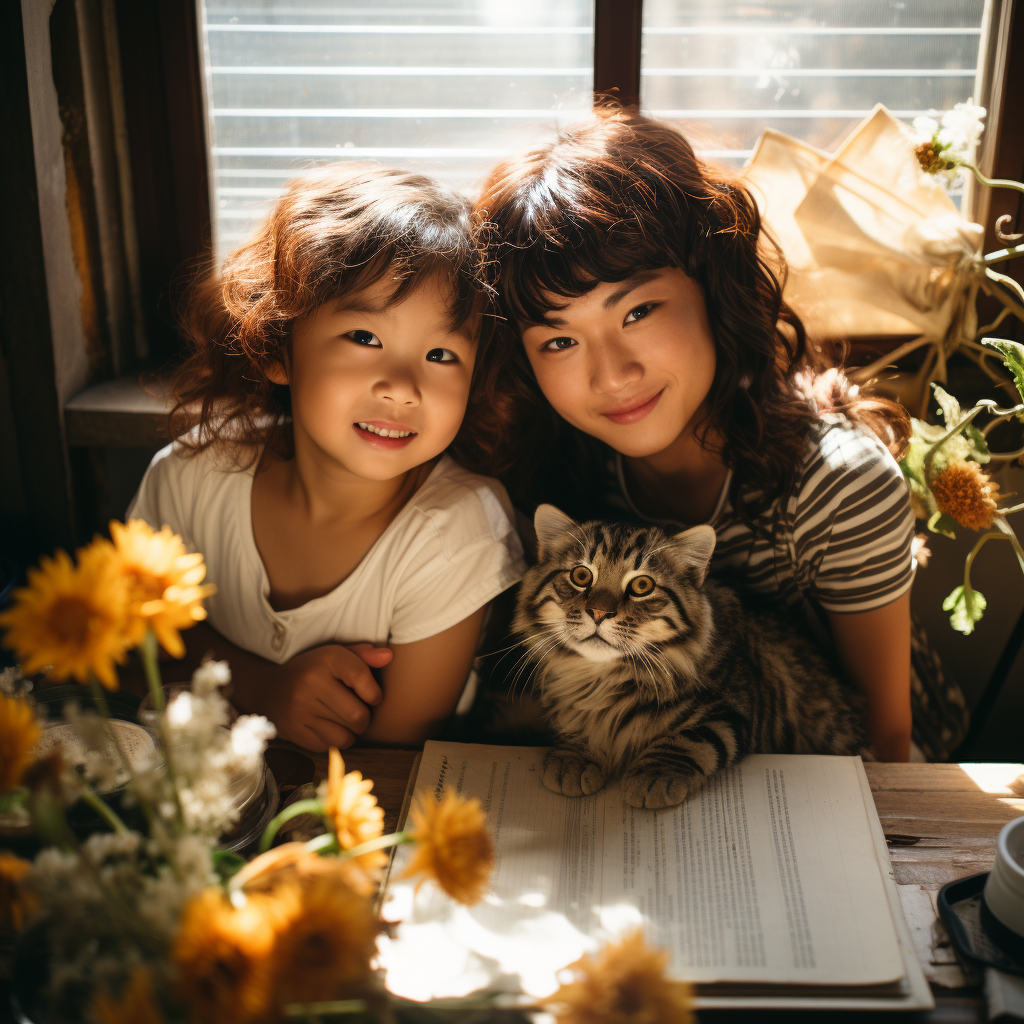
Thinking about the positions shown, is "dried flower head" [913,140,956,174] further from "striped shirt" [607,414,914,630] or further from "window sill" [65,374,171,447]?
"window sill" [65,374,171,447]

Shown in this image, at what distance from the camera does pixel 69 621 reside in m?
0.50

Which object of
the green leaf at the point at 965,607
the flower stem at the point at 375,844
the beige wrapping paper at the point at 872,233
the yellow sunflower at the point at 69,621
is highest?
the beige wrapping paper at the point at 872,233

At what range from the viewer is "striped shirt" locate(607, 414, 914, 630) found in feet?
4.03

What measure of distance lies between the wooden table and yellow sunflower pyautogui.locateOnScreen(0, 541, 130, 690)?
0.56m

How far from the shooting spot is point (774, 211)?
1.58 m

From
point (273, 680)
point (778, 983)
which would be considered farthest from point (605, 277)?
point (778, 983)

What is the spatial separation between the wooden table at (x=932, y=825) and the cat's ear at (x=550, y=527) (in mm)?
368

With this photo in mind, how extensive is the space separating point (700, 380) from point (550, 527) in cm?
33

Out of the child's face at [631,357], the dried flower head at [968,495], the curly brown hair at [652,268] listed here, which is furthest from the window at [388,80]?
the dried flower head at [968,495]

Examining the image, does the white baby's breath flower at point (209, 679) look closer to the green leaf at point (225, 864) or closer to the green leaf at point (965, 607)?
the green leaf at point (225, 864)

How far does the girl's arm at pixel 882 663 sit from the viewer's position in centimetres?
128

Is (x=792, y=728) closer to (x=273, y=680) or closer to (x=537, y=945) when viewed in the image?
(x=537, y=945)

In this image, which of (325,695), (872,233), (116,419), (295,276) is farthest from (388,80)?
(325,695)

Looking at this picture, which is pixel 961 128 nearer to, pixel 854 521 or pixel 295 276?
pixel 854 521
